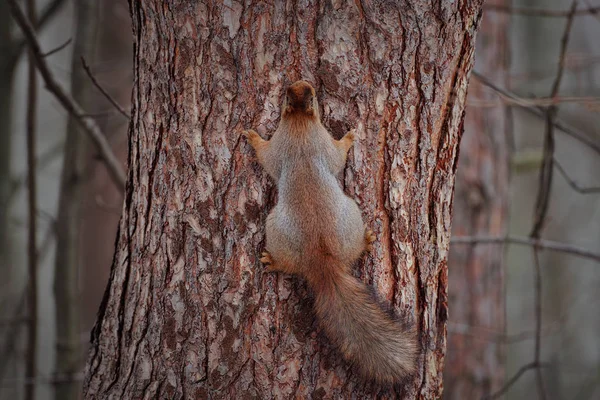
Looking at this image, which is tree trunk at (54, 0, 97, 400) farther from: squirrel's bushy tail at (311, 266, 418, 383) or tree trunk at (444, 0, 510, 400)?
tree trunk at (444, 0, 510, 400)

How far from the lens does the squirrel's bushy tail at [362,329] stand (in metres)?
2.01

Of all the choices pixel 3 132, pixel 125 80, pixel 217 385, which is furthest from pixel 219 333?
pixel 125 80

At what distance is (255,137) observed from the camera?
201 cm

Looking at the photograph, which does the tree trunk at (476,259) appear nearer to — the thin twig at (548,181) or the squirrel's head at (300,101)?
the thin twig at (548,181)

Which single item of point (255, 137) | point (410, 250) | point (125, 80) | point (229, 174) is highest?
point (125, 80)

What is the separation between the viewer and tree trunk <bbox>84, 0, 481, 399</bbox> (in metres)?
1.98

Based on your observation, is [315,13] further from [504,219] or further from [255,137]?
[504,219]

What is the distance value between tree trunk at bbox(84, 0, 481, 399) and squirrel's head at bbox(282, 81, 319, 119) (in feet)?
0.12

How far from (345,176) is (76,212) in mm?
2246

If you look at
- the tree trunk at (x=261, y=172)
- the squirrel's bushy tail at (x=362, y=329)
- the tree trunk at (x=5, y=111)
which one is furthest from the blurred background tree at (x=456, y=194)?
the squirrel's bushy tail at (x=362, y=329)

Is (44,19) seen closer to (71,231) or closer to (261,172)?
(71,231)

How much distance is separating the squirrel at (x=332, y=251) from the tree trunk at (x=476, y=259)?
2884 millimetres

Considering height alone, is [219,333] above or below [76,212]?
below

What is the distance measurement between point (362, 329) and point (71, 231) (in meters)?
2.25
